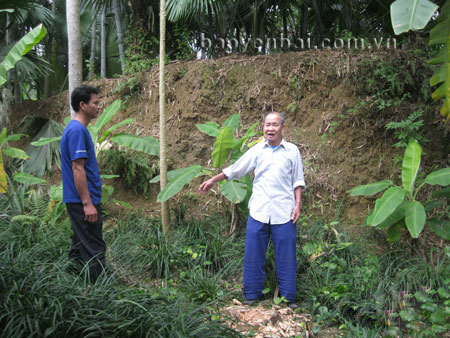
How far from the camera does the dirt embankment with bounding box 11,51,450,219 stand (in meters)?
6.47

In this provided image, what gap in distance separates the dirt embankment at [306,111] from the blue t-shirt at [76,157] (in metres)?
3.23

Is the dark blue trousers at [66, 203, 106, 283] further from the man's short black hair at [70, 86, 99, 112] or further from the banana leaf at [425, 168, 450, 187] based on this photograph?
the banana leaf at [425, 168, 450, 187]

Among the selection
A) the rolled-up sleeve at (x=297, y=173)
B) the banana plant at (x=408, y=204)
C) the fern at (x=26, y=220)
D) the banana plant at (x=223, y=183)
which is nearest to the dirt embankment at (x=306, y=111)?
the banana plant at (x=408, y=204)

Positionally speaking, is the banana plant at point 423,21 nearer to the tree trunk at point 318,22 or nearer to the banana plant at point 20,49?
the tree trunk at point 318,22

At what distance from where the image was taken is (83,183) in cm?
387

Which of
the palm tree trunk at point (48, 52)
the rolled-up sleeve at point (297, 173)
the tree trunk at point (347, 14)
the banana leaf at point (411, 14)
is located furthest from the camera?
the palm tree trunk at point (48, 52)

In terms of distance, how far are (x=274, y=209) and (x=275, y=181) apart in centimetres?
27

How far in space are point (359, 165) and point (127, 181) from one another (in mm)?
3668

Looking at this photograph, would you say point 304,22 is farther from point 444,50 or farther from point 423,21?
point 423,21

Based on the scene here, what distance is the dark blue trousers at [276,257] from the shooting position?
14.0 ft

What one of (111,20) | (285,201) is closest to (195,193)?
(285,201)

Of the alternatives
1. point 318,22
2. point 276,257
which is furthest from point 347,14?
point 276,257

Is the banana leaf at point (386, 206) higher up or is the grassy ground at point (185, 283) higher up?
the banana leaf at point (386, 206)

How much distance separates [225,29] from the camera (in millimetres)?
9281
